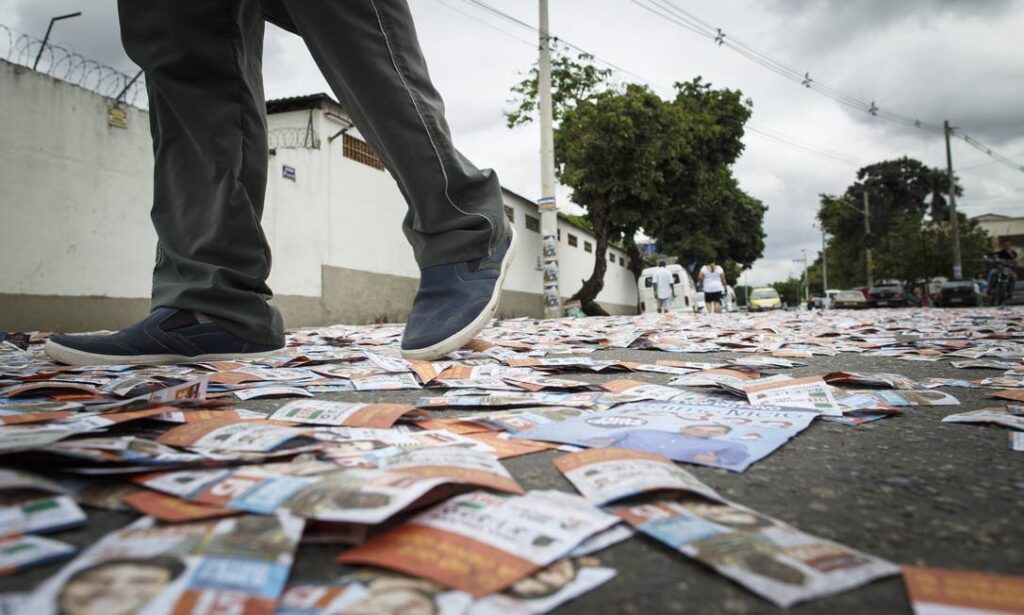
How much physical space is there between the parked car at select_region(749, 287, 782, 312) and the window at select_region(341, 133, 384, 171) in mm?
23973

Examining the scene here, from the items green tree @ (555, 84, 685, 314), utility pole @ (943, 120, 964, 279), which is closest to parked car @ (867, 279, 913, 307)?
utility pole @ (943, 120, 964, 279)

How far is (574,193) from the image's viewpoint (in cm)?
1584

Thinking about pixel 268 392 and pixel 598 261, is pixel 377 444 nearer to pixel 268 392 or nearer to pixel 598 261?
pixel 268 392

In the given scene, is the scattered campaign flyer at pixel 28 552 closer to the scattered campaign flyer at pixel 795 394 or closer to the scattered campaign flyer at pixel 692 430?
the scattered campaign flyer at pixel 692 430

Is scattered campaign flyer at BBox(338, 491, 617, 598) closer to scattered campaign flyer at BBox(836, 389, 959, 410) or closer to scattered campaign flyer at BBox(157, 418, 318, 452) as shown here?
scattered campaign flyer at BBox(157, 418, 318, 452)

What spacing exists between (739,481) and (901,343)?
2.49 meters

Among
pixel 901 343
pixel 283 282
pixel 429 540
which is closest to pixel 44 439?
pixel 429 540

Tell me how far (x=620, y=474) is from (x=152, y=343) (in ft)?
5.23

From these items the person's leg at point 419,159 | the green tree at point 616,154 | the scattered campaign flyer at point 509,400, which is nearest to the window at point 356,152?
the green tree at point 616,154

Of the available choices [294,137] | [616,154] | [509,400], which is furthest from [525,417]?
[616,154]

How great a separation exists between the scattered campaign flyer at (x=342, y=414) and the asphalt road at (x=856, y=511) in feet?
0.99

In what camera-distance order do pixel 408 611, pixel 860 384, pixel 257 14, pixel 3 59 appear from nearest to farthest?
1. pixel 408 611
2. pixel 860 384
3. pixel 257 14
4. pixel 3 59

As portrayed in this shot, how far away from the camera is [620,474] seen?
2.18 ft

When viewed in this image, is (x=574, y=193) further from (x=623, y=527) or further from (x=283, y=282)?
(x=623, y=527)
